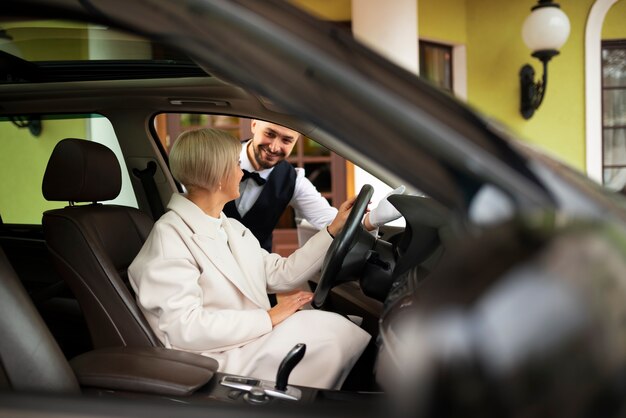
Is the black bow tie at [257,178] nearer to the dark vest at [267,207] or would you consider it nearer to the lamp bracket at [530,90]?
the dark vest at [267,207]

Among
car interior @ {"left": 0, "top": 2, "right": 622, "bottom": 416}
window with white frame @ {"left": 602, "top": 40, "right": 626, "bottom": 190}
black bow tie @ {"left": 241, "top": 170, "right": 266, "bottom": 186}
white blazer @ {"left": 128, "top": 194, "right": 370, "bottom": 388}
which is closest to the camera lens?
car interior @ {"left": 0, "top": 2, "right": 622, "bottom": 416}

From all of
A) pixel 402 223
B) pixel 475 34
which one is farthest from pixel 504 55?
pixel 402 223

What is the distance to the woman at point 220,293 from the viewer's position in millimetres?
1500

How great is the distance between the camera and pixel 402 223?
2.21m

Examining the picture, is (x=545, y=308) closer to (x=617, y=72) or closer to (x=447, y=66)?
(x=447, y=66)

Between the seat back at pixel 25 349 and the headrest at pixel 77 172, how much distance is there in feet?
2.71

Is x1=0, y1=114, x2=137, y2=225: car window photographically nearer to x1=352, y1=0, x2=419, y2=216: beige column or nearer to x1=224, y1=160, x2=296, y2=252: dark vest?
x1=224, y1=160, x2=296, y2=252: dark vest

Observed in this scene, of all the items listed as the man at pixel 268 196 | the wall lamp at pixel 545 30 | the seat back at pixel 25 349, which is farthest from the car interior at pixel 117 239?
the wall lamp at pixel 545 30

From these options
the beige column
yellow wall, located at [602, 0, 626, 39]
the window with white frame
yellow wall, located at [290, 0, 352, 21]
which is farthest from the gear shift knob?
yellow wall, located at [602, 0, 626, 39]

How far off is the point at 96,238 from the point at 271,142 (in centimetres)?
93

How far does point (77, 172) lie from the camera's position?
195 centimetres

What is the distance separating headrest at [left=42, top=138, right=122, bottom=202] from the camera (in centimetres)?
195

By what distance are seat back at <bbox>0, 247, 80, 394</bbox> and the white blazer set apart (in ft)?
1.34

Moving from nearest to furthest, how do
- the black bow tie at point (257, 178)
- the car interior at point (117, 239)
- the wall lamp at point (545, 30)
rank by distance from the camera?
the car interior at point (117, 239) → the black bow tie at point (257, 178) → the wall lamp at point (545, 30)
